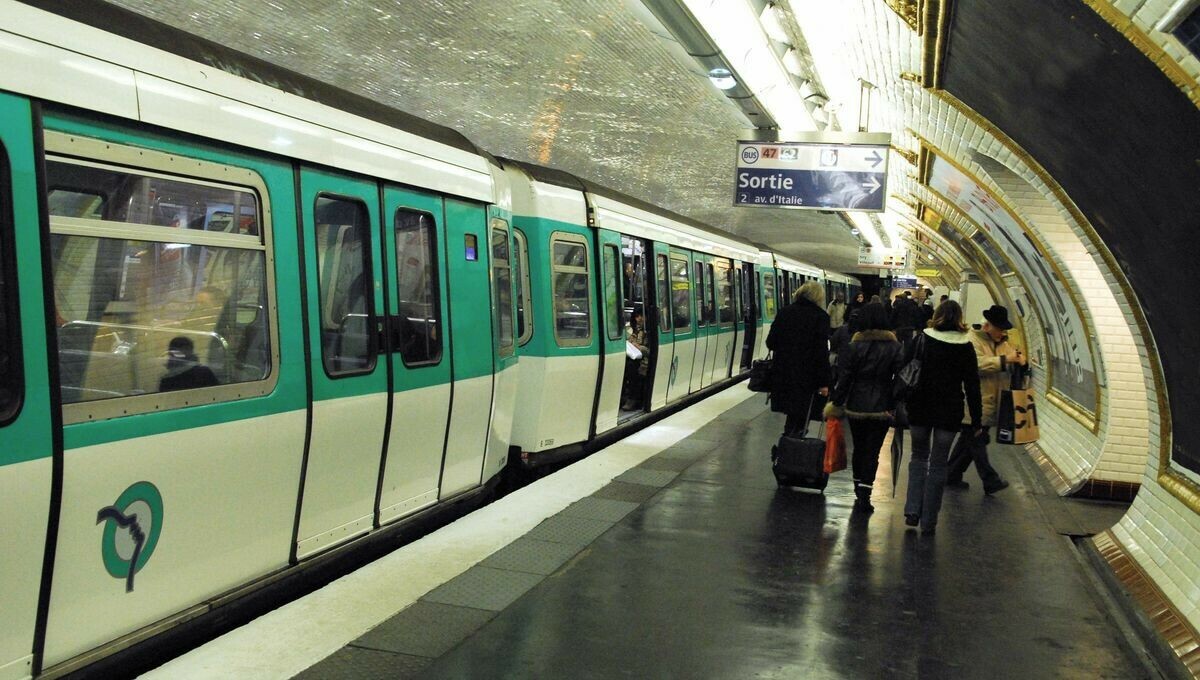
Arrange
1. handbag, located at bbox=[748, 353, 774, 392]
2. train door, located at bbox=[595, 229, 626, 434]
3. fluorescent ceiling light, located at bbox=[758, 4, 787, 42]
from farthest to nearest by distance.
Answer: train door, located at bbox=[595, 229, 626, 434] → fluorescent ceiling light, located at bbox=[758, 4, 787, 42] → handbag, located at bbox=[748, 353, 774, 392]

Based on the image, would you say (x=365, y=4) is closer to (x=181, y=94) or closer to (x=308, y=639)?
(x=181, y=94)

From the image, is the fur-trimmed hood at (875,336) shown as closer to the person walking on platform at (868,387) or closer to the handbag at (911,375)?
the person walking on platform at (868,387)

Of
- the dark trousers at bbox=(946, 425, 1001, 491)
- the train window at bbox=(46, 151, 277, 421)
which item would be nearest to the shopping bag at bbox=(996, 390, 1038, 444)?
the dark trousers at bbox=(946, 425, 1001, 491)

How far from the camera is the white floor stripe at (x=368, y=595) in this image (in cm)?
437

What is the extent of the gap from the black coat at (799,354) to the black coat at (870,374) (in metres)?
0.67

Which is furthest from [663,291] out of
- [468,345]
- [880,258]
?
[880,258]

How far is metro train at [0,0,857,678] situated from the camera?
3.56 m

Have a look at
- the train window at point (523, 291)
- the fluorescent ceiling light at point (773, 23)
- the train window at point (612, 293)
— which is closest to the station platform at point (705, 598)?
the train window at point (523, 291)

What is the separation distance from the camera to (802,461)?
28.3 ft

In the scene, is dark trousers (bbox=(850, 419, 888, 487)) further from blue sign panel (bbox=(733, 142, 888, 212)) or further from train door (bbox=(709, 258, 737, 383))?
train door (bbox=(709, 258, 737, 383))

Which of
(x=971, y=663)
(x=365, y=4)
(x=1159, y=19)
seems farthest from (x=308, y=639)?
(x=365, y=4)

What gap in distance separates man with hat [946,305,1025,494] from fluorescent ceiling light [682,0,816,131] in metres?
3.25

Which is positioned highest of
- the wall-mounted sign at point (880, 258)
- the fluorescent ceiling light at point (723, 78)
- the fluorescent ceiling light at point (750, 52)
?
the fluorescent ceiling light at point (750, 52)

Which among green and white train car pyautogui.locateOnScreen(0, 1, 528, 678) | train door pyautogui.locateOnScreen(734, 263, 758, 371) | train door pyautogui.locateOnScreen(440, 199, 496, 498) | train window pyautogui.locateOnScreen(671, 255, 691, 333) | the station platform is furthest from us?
train door pyautogui.locateOnScreen(734, 263, 758, 371)
